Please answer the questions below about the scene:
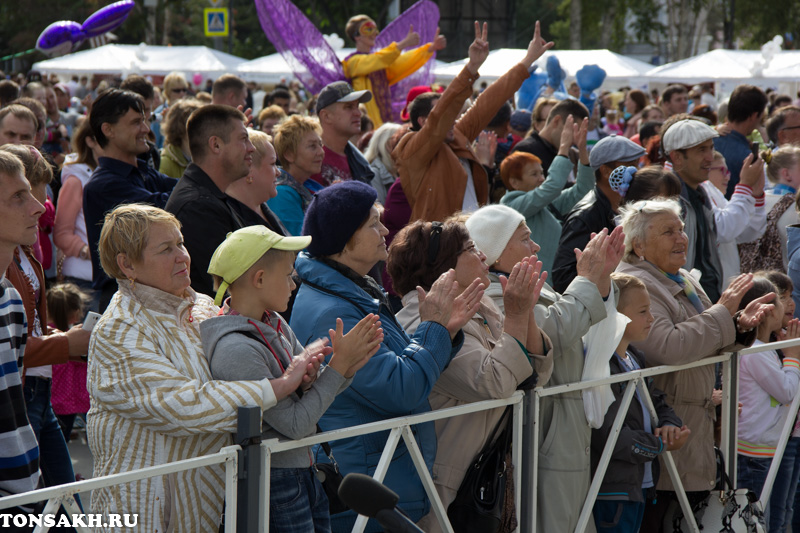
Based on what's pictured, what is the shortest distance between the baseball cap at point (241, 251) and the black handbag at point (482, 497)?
106 centimetres

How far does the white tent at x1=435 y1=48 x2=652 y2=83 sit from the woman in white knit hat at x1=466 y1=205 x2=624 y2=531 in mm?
18794

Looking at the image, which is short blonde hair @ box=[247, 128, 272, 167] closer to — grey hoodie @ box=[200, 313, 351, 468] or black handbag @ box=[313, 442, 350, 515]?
grey hoodie @ box=[200, 313, 351, 468]

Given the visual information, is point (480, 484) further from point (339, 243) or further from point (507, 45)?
point (507, 45)

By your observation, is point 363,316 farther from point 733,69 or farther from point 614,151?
point 733,69

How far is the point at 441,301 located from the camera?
9.55 ft

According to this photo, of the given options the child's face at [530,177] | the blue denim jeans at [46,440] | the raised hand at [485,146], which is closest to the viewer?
the blue denim jeans at [46,440]

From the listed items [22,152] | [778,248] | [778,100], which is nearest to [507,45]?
[778,100]

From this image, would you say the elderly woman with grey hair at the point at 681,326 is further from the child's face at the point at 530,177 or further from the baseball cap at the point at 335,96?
the baseball cap at the point at 335,96

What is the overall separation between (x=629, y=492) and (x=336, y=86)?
317 cm

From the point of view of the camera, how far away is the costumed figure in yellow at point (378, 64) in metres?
8.42

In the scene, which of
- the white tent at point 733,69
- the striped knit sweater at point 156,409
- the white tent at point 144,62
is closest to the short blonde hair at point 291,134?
the striped knit sweater at point 156,409

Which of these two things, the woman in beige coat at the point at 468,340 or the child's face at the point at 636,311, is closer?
the woman in beige coat at the point at 468,340

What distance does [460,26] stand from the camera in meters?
34.0

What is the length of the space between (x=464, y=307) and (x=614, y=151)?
2.46 metres
